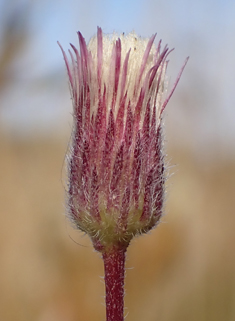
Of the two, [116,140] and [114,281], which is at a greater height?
[116,140]

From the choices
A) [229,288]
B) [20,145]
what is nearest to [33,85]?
[20,145]

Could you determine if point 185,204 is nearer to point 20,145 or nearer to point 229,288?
point 229,288

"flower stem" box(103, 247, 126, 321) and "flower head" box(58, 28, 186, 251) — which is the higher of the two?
"flower head" box(58, 28, 186, 251)

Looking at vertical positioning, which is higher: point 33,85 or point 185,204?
point 33,85

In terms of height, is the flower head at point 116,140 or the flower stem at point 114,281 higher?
the flower head at point 116,140
